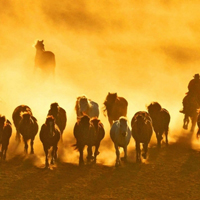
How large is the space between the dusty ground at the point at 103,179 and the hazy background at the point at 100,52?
5.42 ft

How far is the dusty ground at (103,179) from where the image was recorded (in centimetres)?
1861

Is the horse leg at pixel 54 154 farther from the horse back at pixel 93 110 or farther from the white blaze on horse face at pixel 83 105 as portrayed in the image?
the horse back at pixel 93 110

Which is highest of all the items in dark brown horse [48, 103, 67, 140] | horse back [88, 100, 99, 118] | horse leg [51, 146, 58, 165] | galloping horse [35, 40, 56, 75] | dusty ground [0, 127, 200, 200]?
galloping horse [35, 40, 56, 75]

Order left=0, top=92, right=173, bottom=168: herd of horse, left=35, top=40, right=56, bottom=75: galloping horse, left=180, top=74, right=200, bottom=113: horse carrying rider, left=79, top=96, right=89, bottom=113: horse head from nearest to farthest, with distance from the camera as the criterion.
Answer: left=0, top=92, right=173, bottom=168: herd of horse → left=79, top=96, right=89, bottom=113: horse head → left=180, top=74, right=200, bottom=113: horse carrying rider → left=35, top=40, right=56, bottom=75: galloping horse

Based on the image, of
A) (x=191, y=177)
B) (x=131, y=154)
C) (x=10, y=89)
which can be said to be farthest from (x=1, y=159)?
(x=10, y=89)

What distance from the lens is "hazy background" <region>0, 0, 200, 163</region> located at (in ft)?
118

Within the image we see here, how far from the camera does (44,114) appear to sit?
99.5 ft

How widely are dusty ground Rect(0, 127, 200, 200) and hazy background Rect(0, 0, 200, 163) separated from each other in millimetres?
1652

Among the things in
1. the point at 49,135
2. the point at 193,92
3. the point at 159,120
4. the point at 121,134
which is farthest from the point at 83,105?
the point at 193,92

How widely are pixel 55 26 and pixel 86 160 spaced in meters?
63.7

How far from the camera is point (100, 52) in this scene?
70.4 m

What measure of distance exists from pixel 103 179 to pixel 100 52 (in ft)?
167

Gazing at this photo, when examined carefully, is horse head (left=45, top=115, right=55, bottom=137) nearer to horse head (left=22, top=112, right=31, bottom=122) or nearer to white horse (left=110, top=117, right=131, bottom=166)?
horse head (left=22, top=112, right=31, bottom=122)

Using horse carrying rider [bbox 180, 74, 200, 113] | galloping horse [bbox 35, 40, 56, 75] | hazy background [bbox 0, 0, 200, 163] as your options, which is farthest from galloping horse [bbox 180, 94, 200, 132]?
galloping horse [bbox 35, 40, 56, 75]
